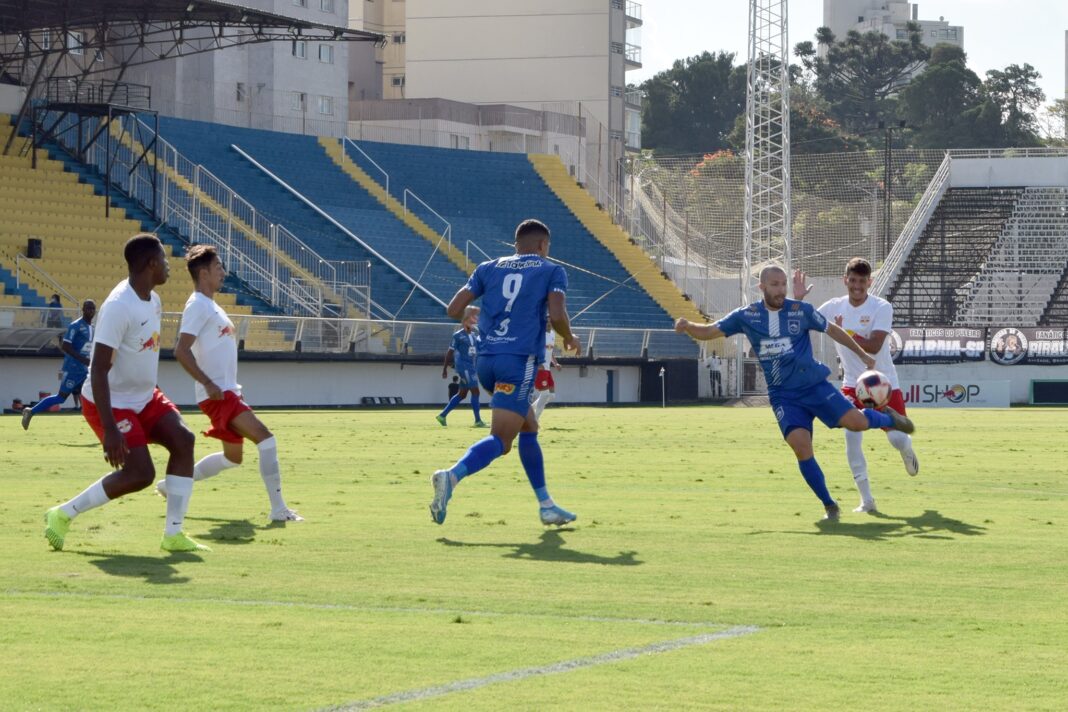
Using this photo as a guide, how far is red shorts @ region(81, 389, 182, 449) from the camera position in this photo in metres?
10.2

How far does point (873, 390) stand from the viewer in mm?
14031

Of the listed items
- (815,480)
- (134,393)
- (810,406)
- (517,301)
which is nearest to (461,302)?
(517,301)

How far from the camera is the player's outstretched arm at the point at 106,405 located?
9742mm

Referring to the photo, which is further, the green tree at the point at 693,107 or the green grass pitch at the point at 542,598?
the green tree at the point at 693,107

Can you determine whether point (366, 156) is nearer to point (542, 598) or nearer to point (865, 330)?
point (865, 330)

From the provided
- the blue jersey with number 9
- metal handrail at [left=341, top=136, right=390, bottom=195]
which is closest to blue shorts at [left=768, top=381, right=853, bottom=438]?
the blue jersey with number 9

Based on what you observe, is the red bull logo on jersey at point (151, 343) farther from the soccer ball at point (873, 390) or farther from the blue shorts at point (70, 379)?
the blue shorts at point (70, 379)

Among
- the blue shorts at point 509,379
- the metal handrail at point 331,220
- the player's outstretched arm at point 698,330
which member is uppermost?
the metal handrail at point 331,220

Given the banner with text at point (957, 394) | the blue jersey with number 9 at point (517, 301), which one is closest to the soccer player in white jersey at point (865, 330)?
the blue jersey with number 9 at point (517, 301)

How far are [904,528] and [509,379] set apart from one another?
3049mm

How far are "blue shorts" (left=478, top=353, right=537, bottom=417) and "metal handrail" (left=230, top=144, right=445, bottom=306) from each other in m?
39.3

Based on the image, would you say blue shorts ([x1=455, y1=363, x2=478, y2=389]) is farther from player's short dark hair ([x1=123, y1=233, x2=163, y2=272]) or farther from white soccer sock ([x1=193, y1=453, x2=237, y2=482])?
player's short dark hair ([x1=123, y1=233, x2=163, y2=272])

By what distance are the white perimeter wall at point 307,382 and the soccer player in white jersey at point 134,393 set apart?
30.3 metres

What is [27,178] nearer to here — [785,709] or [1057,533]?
[1057,533]
